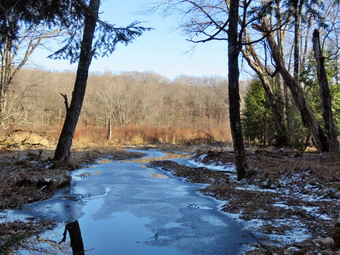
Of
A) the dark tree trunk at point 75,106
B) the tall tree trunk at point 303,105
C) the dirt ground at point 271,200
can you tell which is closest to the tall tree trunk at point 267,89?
the tall tree trunk at point 303,105

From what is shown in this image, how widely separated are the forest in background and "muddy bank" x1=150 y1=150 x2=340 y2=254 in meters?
6.58

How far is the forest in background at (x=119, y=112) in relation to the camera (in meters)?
17.8

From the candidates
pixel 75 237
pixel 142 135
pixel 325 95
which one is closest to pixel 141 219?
pixel 75 237

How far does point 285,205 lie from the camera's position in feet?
15.7

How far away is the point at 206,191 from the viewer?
6461mm

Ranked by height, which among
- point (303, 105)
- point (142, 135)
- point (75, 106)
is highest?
point (303, 105)

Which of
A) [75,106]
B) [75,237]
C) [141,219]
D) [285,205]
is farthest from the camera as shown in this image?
[75,106]

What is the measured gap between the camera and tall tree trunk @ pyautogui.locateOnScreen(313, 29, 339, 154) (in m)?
11.2

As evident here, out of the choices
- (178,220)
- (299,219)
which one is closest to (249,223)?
(299,219)

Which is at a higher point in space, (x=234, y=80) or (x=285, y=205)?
(x=234, y=80)

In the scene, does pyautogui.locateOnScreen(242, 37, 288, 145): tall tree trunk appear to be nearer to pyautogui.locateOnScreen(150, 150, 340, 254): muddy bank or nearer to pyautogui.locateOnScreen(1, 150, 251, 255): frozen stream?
pyautogui.locateOnScreen(150, 150, 340, 254): muddy bank

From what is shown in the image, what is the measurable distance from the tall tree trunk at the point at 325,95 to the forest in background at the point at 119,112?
5042 millimetres

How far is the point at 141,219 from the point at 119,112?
43386 mm

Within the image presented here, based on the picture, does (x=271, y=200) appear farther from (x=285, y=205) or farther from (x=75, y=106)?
(x=75, y=106)
